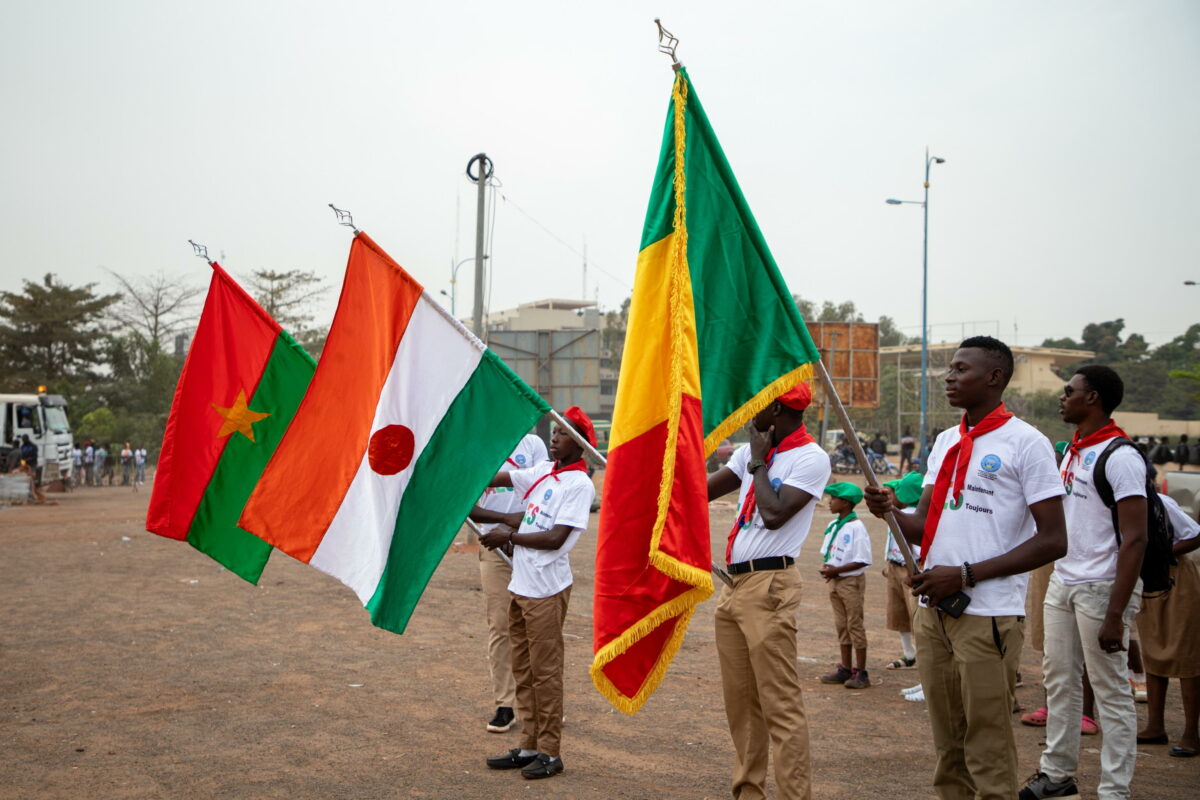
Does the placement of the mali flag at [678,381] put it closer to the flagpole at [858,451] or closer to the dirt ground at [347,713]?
the flagpole at [858,451]

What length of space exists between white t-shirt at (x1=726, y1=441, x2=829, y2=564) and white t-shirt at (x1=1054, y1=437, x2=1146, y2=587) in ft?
4.25

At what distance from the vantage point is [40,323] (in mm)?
54656

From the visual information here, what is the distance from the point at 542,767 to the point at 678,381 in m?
2.83

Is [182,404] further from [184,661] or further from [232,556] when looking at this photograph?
[184,661]

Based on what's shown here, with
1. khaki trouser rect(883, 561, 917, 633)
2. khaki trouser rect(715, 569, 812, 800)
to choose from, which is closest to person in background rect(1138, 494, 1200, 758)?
khaki trouser rect(883, 561, 917, 633)

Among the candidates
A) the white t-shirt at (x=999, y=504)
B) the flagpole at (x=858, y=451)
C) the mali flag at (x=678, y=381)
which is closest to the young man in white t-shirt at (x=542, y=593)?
the mali flag at (x=678, y=381)

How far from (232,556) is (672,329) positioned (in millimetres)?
3492

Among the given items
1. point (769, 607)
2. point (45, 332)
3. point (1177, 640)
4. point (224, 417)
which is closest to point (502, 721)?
point (224, 417)

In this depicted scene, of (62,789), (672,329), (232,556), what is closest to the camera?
(672,329)

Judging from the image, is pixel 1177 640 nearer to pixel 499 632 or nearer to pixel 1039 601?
pixel 1039 601

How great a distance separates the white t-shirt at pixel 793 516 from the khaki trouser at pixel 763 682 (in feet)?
0.38

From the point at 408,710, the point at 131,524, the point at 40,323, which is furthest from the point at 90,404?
the point at 408,710

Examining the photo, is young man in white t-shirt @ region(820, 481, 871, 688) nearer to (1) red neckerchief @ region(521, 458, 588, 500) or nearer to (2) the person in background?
(2) the person in background

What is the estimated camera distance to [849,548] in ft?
27.5
